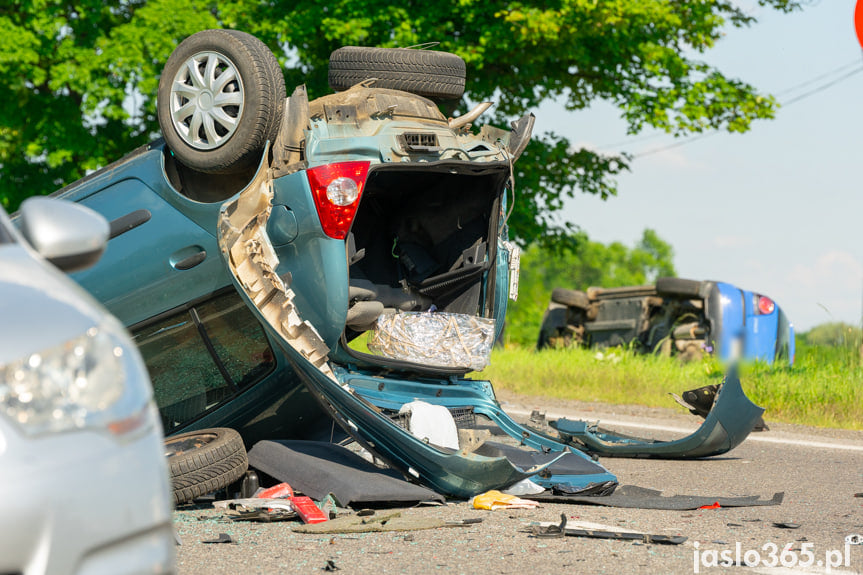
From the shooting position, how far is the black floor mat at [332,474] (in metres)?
4.88

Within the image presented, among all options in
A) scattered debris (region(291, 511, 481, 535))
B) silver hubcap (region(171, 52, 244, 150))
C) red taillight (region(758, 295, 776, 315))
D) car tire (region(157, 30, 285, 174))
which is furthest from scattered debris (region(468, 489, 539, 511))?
red taillight (region(758, 295, 776, 315))

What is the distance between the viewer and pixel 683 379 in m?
11.9

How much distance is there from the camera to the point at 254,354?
5.78 meters

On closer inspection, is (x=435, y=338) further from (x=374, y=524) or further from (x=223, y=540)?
(x=223, y=540)

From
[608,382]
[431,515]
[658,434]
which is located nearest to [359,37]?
[608,382]

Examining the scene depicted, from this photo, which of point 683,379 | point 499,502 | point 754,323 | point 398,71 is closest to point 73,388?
point 499,502

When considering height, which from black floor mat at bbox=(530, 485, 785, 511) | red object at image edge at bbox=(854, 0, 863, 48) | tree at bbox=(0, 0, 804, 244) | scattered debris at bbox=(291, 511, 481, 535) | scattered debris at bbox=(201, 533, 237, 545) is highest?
tree at bbox=(0, 0, 804, 244)

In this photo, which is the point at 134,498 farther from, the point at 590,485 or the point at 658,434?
the point at 658,434

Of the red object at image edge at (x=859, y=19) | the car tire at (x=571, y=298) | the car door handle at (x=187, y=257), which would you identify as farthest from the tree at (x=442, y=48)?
the car door handle at (x=187, y=257)

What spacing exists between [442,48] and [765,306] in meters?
9.40

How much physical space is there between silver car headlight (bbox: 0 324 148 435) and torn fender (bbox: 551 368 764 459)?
453cm

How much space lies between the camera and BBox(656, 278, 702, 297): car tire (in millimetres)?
13922

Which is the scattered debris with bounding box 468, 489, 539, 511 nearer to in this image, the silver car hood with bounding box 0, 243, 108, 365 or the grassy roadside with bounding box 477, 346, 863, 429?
the silver car hood with bounding box 0, 243, 108, 365

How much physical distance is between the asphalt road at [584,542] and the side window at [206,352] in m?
0.89
